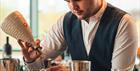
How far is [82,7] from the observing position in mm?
1405

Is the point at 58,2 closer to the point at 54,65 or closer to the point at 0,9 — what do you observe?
the point at 0,9

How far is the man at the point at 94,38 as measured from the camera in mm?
1397

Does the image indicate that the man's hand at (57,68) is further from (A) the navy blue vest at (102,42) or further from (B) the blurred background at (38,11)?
(B) the blurred background at (38,11)

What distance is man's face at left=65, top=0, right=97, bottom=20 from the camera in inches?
54.5

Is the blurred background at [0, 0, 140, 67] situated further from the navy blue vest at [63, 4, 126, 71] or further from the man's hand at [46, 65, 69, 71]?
the man's hand at [46, 65, 69, 71]

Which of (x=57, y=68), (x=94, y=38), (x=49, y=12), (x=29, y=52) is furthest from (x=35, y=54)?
(x=49, y=12)

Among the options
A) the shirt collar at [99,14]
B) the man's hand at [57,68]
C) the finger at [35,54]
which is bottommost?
the man's hand at [57,68]

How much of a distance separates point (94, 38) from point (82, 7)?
0.21 m

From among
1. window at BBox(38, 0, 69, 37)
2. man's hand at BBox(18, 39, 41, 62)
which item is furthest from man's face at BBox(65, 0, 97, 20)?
window at BBox(38, 0, 69, 37)

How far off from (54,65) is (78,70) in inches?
6.5

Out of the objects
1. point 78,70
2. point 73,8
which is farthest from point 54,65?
point 73,8

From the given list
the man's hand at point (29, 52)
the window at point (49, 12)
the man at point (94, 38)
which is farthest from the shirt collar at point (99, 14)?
the window at point (49, 12)

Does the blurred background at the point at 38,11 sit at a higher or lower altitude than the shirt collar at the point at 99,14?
lower

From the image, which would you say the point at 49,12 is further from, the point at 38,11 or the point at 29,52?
the point at 29,52
